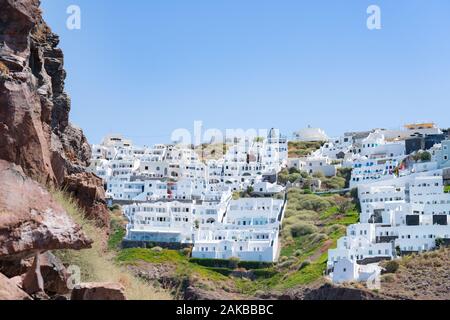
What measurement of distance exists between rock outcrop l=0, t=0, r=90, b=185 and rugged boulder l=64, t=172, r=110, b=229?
261 millimetres

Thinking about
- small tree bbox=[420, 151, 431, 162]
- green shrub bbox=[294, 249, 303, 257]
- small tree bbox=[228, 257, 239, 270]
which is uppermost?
small tree bbox=[420, 151, 431, 162]

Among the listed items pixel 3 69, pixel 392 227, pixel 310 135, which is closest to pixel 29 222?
pixel 3 69

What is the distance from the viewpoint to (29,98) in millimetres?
10859

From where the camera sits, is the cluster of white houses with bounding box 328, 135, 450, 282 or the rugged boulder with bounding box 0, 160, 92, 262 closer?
the rugged boulder with bounding box 0, 160, 92, 262

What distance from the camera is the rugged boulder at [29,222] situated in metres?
9.02

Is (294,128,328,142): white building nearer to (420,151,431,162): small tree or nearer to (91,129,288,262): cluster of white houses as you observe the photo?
(91,129,288,262): cluster of white houses

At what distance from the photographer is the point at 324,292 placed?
54812mm

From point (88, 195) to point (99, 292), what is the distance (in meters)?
7.57

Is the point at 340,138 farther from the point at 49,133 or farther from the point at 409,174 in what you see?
the point at 49,133

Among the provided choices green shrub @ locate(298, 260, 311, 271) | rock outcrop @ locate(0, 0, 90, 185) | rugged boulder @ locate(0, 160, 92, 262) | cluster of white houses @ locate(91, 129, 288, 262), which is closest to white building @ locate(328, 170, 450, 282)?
green shrub @ locate(298, 260, 311, 271)

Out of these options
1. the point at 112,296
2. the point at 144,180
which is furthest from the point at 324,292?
the point at 112,296

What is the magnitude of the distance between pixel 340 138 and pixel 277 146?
29.9 feet

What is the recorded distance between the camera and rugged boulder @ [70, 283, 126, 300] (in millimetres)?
9219
